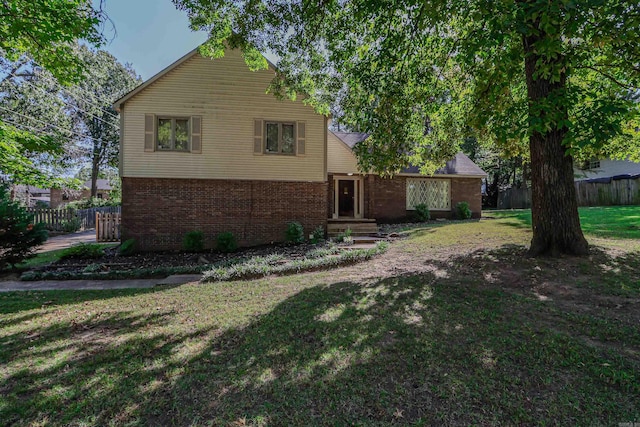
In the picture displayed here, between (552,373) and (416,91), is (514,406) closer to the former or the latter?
(552,373)

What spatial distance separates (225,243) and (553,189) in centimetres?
916

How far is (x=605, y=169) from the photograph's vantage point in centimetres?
2470

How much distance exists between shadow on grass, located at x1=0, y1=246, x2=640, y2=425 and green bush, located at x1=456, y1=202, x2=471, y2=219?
14.0 meters

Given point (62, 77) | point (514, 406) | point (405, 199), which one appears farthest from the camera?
point (405, 199)

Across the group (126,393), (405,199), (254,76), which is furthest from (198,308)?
(405,199)

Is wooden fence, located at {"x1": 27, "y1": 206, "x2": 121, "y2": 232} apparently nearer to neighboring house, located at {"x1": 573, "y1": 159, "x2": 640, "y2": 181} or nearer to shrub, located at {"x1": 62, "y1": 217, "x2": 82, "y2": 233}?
shrub, located at {"x1": 62, "y1": 217, "x2": 82, "y2": 233}

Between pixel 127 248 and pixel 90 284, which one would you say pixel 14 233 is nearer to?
pixel 127 248

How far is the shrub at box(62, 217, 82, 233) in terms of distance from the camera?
19052 millimetres

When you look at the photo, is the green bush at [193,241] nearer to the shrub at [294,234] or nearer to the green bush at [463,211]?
the shrub at [294,234]

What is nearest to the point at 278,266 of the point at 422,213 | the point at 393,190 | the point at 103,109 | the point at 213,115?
the point at 213,115

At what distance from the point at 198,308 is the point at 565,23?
21.0ft

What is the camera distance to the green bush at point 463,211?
694 inches

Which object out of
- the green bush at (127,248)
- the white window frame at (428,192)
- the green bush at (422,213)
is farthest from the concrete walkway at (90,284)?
the white window frame at (428,192)

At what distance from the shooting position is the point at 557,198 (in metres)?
5.66
